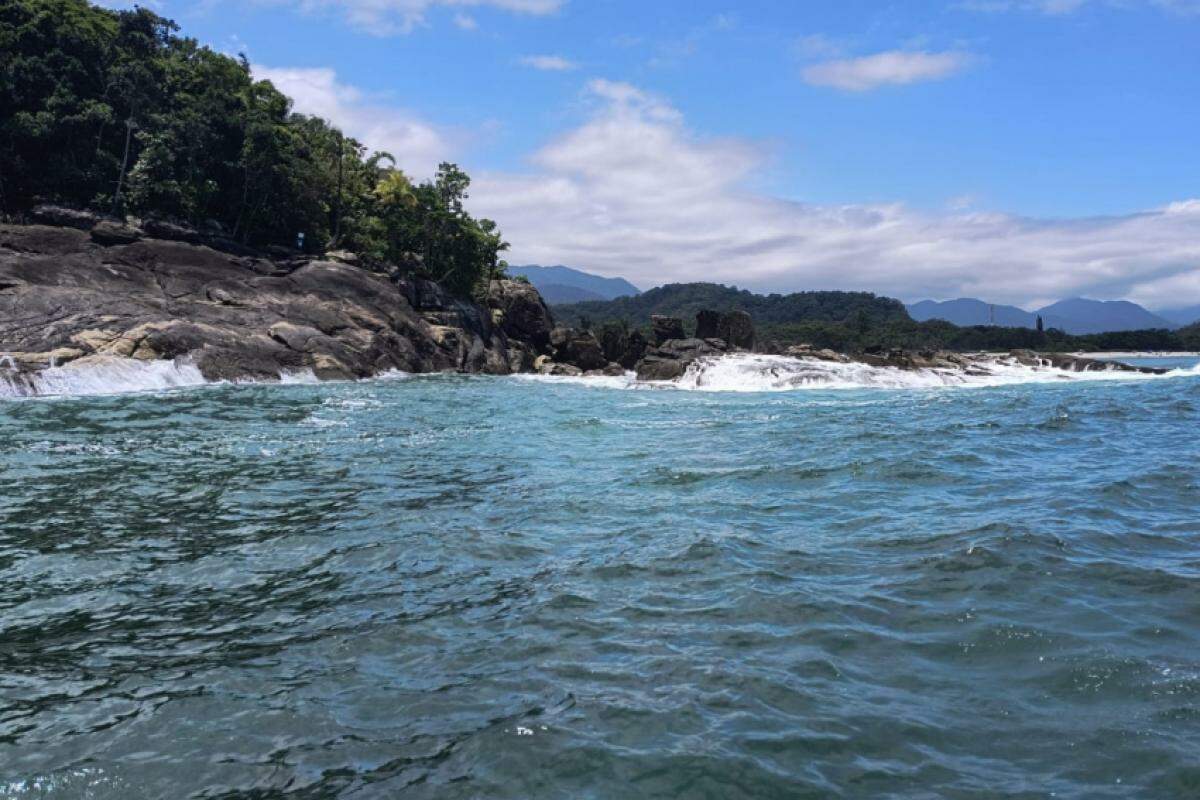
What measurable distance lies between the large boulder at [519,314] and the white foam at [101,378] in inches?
1372

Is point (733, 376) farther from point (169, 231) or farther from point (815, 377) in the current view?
point (169, 231)

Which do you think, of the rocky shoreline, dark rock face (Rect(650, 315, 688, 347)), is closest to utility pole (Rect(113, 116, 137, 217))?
the rocky shoreline

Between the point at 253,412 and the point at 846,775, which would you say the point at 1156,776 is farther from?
the point at 253,412

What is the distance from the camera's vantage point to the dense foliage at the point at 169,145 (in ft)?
136

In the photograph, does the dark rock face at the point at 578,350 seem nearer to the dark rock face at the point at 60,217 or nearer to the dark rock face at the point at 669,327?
the dark rock face at the point at 669,327

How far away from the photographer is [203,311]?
1470 inches

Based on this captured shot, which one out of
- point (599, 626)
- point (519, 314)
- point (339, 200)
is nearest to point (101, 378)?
point (599, 626)

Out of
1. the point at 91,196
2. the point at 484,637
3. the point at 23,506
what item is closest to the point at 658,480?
the point at 484,637

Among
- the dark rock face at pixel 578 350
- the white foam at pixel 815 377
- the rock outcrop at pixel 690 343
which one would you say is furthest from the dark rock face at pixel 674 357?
the dark rock face at pixel 578 350

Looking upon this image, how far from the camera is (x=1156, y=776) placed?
171 inches

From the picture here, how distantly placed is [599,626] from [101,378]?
2888cm

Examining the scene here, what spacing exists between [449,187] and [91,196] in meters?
24.4

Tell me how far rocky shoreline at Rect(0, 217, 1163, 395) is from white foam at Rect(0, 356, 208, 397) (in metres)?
0.22

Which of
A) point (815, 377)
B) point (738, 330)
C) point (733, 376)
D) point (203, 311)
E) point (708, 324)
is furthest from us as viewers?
point (708, 324)
